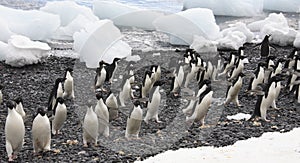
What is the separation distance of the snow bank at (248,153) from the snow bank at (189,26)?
628 centimetres

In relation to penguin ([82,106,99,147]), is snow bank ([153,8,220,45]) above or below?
below

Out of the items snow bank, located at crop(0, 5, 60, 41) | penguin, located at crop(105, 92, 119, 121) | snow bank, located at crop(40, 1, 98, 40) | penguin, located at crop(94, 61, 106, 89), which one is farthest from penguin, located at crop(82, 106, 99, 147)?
→ snow bank, located at crop(40, 1, 98, 40)

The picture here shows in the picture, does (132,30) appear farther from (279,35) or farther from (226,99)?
(226,99)

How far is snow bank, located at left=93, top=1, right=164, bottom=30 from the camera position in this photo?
43.1ft

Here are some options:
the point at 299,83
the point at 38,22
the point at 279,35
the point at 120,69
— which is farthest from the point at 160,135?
the point at 279,35

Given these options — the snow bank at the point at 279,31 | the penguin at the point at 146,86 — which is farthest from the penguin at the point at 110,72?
the snow bank at the point at 279,31

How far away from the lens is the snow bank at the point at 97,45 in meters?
9.11

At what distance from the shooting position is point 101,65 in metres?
8.05

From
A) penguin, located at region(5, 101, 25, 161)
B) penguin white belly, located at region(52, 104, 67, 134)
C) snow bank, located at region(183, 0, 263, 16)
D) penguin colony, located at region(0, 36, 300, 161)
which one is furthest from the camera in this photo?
snow bank, located at region(183, 0, 263, 16)

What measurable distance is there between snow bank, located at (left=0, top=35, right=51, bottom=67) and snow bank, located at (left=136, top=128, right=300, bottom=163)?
14.6 feet

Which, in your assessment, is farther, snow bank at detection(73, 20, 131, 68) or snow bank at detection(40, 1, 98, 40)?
snow bank at detection(40, 1, 98, 40)

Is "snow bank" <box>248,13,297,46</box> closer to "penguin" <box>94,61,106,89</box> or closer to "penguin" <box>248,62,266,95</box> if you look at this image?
"penguin" <box>248,62,266,95</box>

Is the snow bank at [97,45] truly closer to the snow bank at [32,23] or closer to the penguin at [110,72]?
the penguin at [110,72]

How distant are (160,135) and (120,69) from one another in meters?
3.39
